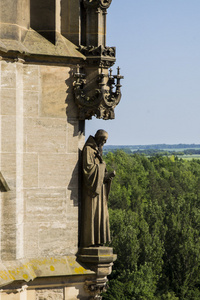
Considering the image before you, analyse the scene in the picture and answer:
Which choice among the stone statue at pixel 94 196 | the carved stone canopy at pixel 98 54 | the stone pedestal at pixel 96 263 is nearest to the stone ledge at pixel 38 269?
the stone pedestal at pixel 96 263

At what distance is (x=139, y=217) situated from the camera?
283 feet

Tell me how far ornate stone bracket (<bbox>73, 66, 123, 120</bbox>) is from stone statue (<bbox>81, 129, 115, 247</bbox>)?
16.7 inches

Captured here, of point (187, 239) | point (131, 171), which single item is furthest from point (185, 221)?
point (131, 171)

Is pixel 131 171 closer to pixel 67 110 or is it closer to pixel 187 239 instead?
pixel 187 239

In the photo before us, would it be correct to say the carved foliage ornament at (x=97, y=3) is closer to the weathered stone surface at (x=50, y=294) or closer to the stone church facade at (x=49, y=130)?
the stone church facade at (x=49, y=130)

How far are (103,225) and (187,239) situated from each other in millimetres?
62485

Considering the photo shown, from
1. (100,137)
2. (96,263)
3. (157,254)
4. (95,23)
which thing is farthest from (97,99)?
(157,254)

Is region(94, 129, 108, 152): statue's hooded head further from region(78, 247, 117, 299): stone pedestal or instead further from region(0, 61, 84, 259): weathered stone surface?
region(78, 247, 117, 299): stone pedestal

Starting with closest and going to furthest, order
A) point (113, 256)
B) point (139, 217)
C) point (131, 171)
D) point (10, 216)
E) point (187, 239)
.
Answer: point (10, 216), point (113, 256), point (187, 239), point (139, 217), point (131, 171)

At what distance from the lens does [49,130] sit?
14250 millimetres

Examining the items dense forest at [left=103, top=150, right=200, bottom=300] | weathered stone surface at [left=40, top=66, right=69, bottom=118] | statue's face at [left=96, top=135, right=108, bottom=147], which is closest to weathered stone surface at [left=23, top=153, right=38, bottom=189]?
weathered stone surface at [left=40, top=66, right=69, bottom=118]

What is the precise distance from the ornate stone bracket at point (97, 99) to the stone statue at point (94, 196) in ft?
1.39

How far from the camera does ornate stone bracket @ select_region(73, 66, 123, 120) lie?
47.0 ft

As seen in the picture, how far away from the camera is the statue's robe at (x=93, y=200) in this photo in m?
14.4
